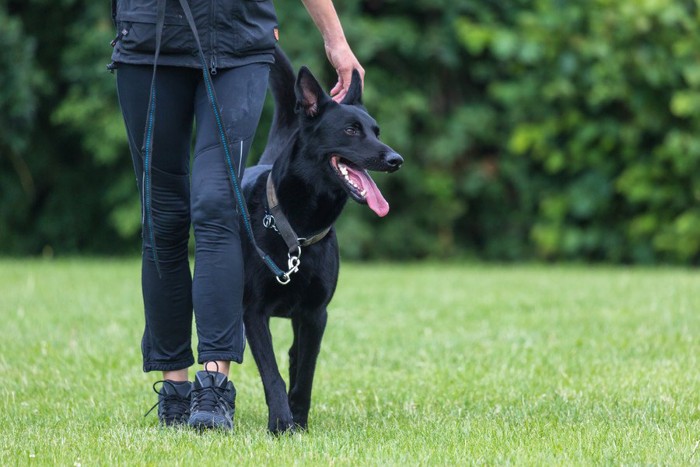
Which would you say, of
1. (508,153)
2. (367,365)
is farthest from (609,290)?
(508,153)

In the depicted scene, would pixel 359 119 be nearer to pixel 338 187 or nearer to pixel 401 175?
pixel 338 187

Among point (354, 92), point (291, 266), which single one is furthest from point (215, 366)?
point (354, 92)

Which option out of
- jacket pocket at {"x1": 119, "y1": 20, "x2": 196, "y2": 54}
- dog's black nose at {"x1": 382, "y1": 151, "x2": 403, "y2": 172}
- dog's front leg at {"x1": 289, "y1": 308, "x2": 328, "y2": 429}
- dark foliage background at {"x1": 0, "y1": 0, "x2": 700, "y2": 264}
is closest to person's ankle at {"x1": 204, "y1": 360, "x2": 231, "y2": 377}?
dog's front leg at {"x1": 289, "y1": 308, "x2": 328, "y2": 429}

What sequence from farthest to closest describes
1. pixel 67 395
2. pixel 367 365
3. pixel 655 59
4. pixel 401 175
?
pixel 401 175
pixel 655 59
pixel 367 365
pixel 67 395

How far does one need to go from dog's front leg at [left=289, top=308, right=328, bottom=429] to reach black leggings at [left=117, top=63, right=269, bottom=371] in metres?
0.32

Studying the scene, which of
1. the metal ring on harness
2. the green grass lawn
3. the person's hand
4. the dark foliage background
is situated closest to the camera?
the green grass lawn

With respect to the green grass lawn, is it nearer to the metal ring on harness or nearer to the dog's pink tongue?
the metal ring on harness

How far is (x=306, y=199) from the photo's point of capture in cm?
365

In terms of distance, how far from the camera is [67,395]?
169 inches

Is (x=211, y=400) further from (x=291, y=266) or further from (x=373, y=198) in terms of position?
(x=373, y=198)

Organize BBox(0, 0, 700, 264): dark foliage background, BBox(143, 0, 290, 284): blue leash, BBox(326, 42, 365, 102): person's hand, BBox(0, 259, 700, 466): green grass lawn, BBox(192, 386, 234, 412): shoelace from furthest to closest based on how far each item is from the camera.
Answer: BBox(0, 0, 700, 264): dark foliage background
BBox(326, 42, 365, 102): person's hand
BBox(192, 386, 234, 412): shoelace
BBox(143, 0, 290, 284): blue leash
BBox(0, 259, 700, 466): green grass lawn

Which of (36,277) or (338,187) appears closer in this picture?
(338,187)

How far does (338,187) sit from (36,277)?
20.2 ft

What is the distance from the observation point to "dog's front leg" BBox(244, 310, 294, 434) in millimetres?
3451
